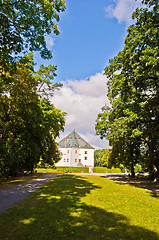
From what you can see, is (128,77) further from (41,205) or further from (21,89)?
(41,205)

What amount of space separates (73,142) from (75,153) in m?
5.12

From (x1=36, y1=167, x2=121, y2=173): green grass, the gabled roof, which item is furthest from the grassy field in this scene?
the gabled roof

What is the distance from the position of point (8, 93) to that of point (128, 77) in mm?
12511

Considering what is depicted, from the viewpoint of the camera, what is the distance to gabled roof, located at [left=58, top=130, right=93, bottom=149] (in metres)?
66.4

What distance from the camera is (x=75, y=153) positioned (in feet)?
212

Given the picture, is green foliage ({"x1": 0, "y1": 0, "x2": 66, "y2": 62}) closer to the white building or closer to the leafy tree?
the leafy tree

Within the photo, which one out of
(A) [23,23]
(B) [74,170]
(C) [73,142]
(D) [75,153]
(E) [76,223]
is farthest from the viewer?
(C) [73,142]

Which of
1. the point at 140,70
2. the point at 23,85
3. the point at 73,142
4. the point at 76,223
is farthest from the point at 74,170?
the point at 76,223

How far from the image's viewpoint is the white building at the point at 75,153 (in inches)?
2504

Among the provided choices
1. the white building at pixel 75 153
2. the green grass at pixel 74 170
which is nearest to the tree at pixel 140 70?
the green grass at pixel 74 170

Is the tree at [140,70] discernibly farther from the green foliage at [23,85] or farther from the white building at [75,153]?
the white building at [75,153]

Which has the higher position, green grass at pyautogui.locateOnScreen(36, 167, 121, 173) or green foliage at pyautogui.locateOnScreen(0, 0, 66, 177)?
green foliage at pyautogui.locateOnScreen(0, 0, 66, 177)

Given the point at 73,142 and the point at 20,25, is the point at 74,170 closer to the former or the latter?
the point at 73,142

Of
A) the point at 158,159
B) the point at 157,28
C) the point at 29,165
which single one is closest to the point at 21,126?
the point at 29,165
